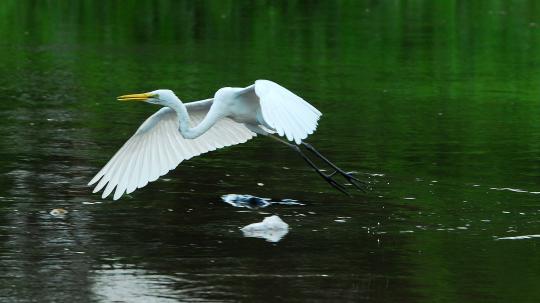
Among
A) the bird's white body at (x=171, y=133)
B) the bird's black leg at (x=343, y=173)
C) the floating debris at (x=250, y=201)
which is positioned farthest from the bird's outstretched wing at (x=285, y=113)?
the bird's black leg at (x=343, y=173)

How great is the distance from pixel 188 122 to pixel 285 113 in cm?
143

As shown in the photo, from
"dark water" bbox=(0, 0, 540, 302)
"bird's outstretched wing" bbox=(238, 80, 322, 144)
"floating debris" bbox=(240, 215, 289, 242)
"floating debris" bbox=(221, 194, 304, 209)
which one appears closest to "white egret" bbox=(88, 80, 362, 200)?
"bird's outstretched wing" bbox=(238, 80, 322, 144)

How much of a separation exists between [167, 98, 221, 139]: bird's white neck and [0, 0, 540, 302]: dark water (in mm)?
638

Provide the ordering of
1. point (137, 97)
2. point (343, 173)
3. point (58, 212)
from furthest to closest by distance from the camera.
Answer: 1. point (343, 173)
2. point (58, 212)
3. point (137, 97)

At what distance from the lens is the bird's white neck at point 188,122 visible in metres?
10.0

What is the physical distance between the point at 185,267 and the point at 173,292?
717 mm

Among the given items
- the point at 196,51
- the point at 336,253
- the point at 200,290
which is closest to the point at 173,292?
the point at 200,290

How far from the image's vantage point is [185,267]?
8508 millimetres

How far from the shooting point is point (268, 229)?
9.61 meters

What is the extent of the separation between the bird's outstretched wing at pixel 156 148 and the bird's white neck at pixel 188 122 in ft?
0.90

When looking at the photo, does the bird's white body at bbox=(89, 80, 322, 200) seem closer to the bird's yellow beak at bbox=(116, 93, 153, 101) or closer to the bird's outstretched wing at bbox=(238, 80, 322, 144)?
the bird's yellow beak at bbox=(116, 93, 153, 101)

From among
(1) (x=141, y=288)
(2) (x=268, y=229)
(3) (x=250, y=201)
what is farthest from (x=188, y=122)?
(1) (x=141, y=288)

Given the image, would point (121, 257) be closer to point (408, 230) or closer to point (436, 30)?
point (408, 230)

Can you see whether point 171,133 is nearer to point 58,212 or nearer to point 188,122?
point 188,122
